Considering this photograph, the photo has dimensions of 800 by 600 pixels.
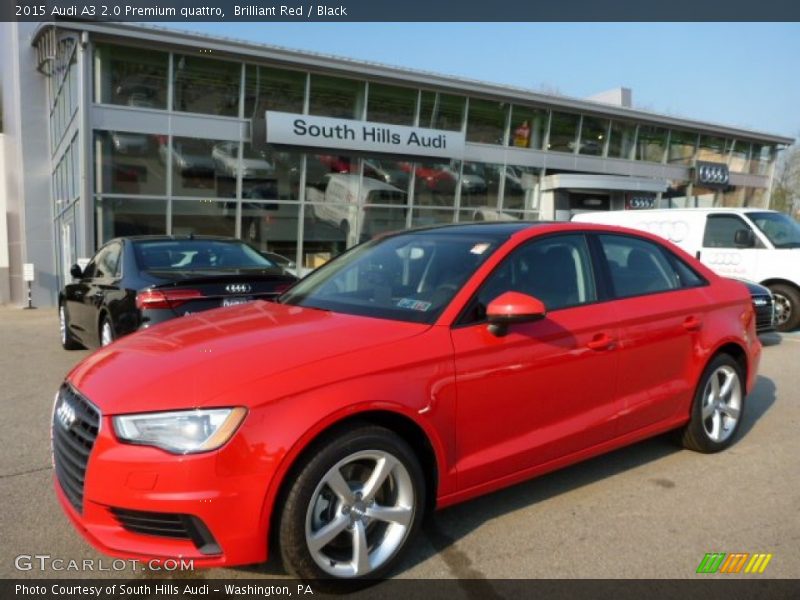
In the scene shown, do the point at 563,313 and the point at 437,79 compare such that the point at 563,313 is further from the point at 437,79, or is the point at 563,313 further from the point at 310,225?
the point at 437,79

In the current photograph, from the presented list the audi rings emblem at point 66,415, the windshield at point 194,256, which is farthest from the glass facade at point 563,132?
the audi rings emblem at point 66,415

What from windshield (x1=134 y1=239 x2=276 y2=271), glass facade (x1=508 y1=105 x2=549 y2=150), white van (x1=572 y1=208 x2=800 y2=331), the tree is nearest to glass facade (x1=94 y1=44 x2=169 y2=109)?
windshield (x1=134 y1=239 x2=276 y2=271)

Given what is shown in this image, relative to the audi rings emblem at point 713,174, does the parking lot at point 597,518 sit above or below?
below

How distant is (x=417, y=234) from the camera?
4098 millimetres

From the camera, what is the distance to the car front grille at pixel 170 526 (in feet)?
8.10

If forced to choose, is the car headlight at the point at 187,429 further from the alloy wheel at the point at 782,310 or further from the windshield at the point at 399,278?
the alloy wheel at the point at 782,310

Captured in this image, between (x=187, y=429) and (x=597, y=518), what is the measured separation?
220cm

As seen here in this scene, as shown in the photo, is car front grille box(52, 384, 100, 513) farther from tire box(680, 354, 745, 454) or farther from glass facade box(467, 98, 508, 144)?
glass facade box(467, 98, 508, 144)

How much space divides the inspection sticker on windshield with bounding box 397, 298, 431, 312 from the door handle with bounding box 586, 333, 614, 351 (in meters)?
0.96

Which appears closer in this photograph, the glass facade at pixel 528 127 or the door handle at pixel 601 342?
the door handle at pixel 601 342

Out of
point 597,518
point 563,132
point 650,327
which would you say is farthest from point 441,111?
point 597,518

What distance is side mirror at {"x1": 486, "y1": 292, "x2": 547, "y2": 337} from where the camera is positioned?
9.95 ft

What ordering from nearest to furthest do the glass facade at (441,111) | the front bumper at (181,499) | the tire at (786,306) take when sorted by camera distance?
1. the front bumper at (181,499)
2. the tire at (786,306)
3. the glass facade at (441,111)

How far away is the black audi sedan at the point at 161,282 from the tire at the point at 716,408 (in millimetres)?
3671
